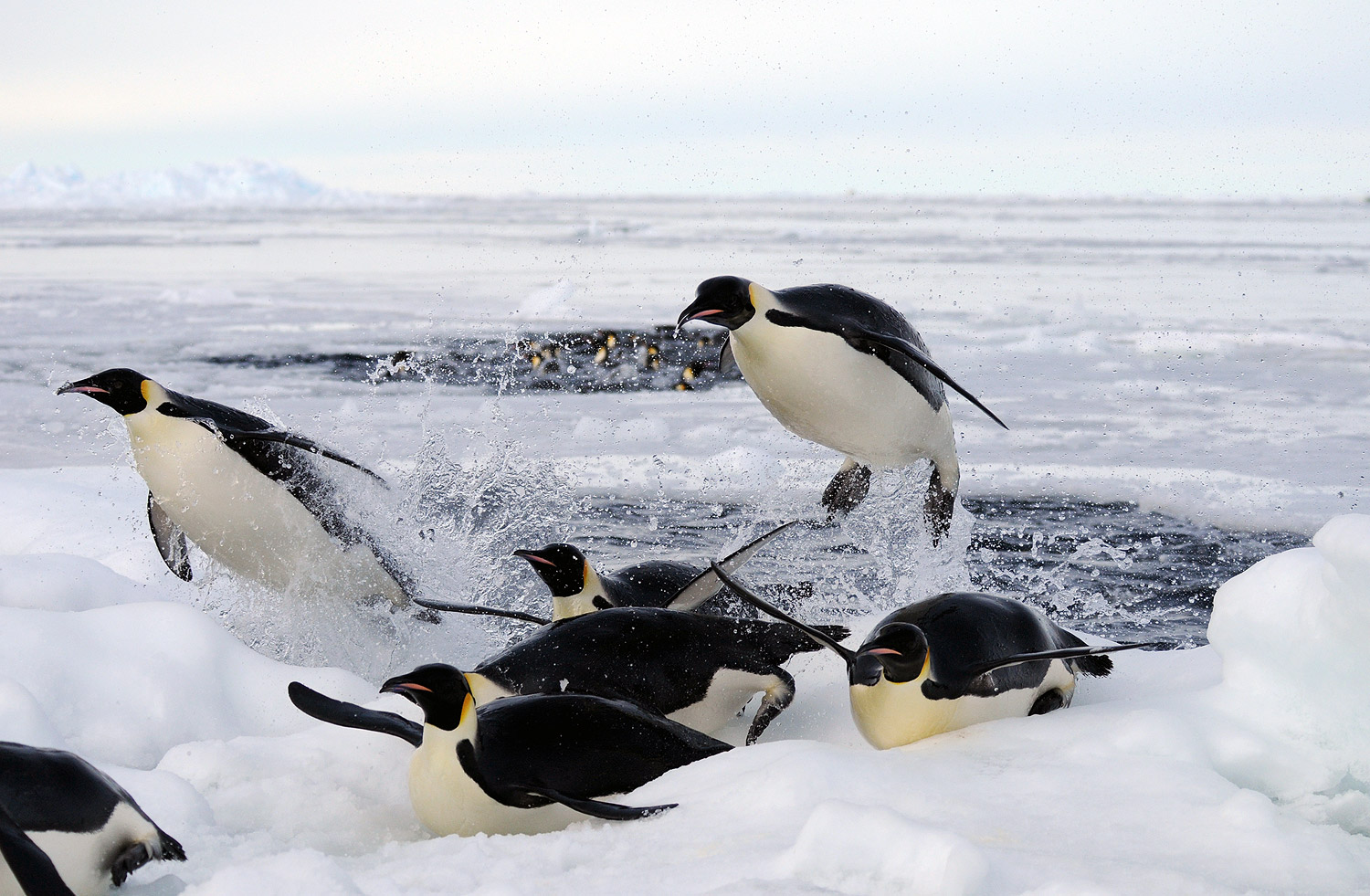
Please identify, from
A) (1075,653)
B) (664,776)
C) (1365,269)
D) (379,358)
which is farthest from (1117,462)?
(1365,269)

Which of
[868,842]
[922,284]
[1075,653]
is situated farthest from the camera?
[922,284]

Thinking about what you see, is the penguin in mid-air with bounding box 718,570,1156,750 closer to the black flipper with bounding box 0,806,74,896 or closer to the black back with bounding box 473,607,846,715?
the black back with bounding box 473,607,846,715

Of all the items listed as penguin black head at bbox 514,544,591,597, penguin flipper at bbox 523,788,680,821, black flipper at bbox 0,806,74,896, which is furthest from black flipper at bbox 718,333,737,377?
black flipper at bbox 0,806,74,896

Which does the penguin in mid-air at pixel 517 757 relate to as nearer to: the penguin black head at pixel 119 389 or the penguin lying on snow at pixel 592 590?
the penguin lying on snow at pixel 592 590

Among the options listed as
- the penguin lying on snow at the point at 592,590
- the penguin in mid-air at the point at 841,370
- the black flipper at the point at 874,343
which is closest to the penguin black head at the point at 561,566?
the penguin lying on snow at the point at 592,590

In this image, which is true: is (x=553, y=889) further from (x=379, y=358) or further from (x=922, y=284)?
(x=922, y=284)

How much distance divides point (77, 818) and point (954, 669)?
140cm

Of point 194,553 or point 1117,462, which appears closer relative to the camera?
point 194,553

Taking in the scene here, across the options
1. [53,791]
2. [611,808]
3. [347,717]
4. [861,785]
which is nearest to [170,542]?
[347,717]

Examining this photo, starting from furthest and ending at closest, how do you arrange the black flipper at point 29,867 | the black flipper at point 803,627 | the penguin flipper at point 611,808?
the black flipper at point 803,627 < the penguin flipper at point 611,808 < the black flipper at point 29,867

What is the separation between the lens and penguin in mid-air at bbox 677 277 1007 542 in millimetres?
3568

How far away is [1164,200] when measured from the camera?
168 ft

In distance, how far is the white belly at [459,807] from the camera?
2.02 meters

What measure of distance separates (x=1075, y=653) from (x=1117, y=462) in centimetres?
421
